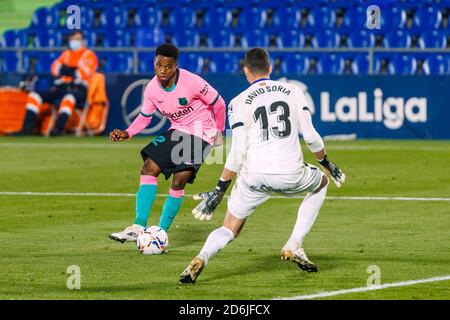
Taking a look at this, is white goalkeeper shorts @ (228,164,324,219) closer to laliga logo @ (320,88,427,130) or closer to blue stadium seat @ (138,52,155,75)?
laliga logo @ (320,88,427,130)

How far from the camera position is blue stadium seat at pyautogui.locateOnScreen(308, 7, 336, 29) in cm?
2938

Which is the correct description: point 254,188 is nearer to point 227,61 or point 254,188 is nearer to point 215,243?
point 215,243

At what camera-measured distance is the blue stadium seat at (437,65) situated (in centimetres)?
2733

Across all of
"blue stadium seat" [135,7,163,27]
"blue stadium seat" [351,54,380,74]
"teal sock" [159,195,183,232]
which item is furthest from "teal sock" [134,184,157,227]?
"blue stadium seat" [135,7,163,27]

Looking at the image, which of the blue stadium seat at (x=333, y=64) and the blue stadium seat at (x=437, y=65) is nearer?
the blue stadium seat at (x=437, y=65)

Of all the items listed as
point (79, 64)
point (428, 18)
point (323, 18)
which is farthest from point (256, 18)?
point (79, 64)

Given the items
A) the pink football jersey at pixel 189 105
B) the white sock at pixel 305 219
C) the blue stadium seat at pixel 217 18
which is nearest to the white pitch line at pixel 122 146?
the blue stadium seat at pixel 217 18

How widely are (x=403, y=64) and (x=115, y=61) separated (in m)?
6.97

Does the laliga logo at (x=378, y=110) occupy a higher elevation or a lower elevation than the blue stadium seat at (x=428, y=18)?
lower

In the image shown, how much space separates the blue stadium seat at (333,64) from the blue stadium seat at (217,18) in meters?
3.44

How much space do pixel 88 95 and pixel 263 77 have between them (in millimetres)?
17435

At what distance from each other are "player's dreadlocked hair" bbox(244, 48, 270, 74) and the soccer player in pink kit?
2.21 m

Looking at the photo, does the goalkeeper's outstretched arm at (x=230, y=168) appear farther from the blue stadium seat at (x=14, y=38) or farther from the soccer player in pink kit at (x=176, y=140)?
the blue stadium seat at (x=14, y=38)
